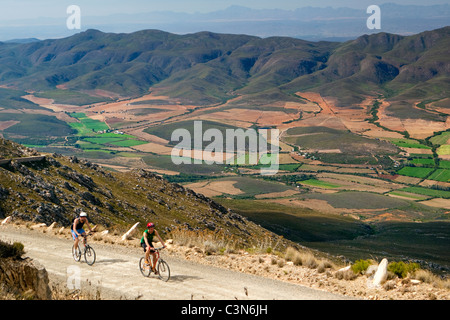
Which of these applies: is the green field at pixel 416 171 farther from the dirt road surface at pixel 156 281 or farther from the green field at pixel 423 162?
the dirt road surface at pixel 156 281

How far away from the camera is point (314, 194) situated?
142375mm

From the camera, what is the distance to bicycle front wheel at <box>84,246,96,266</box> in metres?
20.4

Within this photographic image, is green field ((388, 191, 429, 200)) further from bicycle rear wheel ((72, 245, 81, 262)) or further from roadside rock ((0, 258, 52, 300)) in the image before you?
roadside rock ((0, 258, 52, 300))

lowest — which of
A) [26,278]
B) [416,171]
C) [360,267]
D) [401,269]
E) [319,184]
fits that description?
[319,184]

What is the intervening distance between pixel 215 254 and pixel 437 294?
34.2 ft

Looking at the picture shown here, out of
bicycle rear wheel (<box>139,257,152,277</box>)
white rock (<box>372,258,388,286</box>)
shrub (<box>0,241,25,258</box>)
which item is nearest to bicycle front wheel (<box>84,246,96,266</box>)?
bicycle rear wheel (<box>139,257,152,277</box>)

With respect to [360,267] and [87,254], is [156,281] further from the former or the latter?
[360,267]

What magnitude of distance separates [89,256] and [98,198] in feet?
91.6

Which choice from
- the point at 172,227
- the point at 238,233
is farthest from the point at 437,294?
the point at 238,233

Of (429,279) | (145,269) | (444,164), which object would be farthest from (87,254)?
(444,164)

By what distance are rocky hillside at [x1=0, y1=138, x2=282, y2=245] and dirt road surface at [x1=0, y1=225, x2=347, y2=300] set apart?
15473 mm

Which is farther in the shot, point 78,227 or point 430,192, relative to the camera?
point 430,192

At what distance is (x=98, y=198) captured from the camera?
47.6 m

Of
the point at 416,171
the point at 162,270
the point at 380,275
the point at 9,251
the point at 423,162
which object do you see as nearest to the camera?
the point at 9,251
